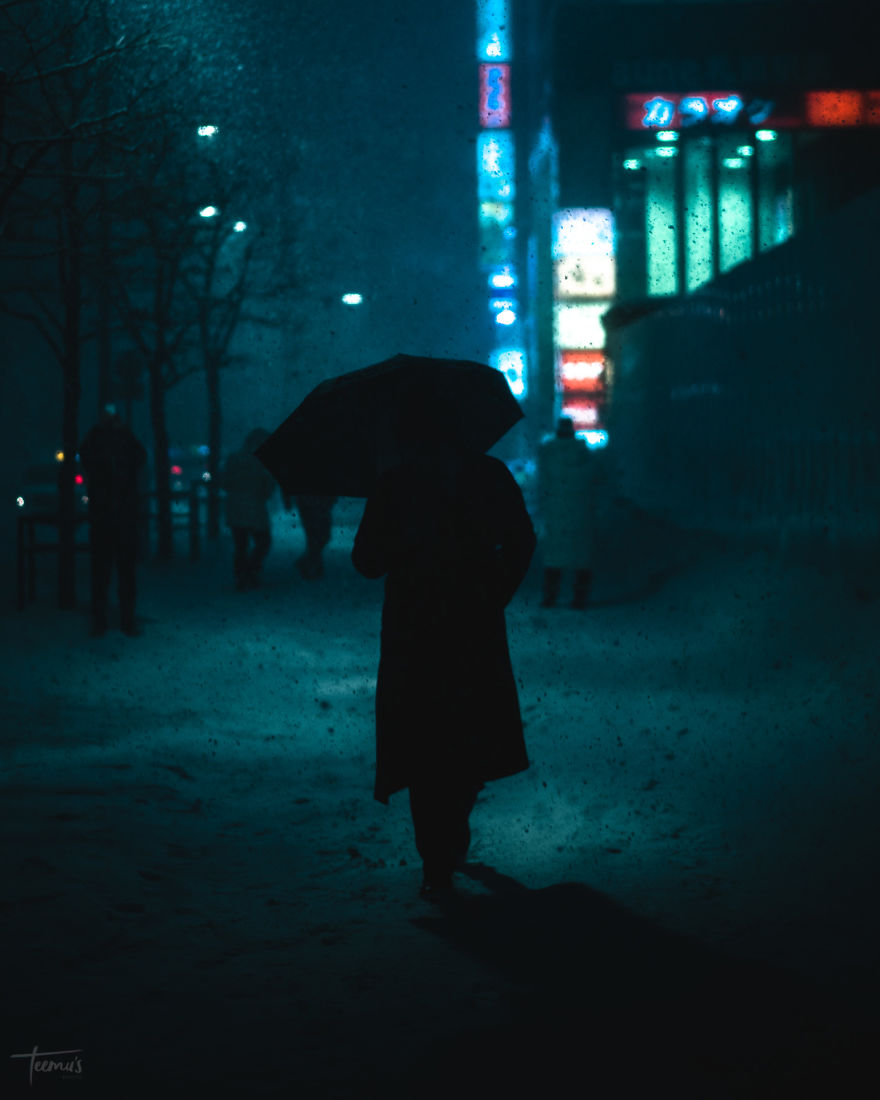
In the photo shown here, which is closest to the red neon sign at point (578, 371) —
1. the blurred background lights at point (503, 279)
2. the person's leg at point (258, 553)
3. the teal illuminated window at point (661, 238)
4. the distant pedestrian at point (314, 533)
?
the teal illuminated window at point (661, 238)

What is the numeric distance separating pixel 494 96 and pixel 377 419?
76414mm

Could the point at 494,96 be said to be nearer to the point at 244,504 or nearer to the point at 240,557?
the point at 244,504

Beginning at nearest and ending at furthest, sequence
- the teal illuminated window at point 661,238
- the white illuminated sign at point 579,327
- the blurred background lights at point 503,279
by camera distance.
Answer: the teal illuminated window at point 661,238
the white illuminated sign at point 579,327
the blurred background lights at point 503,279

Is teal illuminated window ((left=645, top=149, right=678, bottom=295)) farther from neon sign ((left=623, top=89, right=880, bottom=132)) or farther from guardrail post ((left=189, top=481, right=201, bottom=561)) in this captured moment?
guardrail post ((left=189, top=481, right=201, bottom=561))

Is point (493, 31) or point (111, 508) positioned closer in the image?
point (111, 508)

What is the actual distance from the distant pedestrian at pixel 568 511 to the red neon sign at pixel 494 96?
6659cm

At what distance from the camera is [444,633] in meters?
4.92

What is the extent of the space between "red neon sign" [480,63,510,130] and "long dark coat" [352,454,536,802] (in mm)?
76480

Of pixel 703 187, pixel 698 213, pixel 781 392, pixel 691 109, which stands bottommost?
pixel 781 392

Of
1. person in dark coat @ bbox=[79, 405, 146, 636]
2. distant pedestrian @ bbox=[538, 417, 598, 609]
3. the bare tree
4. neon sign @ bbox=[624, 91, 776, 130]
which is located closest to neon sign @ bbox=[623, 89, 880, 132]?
neon sign @ bbox=[624, 91, 776, 130]

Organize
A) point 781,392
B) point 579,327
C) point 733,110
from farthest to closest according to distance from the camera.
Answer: point 579,327, point 733,110, point 781,392

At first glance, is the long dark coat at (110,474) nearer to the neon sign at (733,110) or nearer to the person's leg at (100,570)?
the person's leg at (100,570)

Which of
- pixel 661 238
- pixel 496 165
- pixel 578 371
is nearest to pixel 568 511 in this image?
pixel 661 238

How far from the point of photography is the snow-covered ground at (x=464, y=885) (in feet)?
11.1
